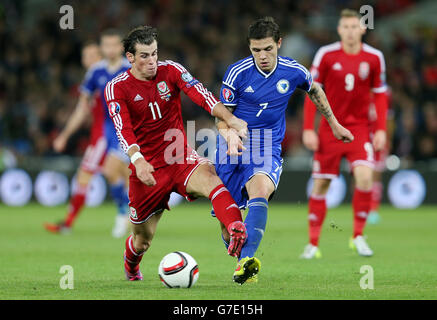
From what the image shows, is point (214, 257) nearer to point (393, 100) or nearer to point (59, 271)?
point (59, 271)

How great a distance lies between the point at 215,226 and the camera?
511 inches

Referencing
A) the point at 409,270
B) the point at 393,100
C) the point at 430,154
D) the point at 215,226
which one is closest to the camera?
the point at 409,270

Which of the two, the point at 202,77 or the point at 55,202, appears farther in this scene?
the point at 202,77

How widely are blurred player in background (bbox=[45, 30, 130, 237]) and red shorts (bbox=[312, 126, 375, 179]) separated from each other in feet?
10.3

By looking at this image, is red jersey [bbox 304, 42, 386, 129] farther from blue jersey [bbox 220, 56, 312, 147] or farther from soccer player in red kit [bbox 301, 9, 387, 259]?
blue jersey [bbox 220, 56, 312, 147]

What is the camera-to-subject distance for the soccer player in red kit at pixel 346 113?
902 centimetres

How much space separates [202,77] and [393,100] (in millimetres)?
4221

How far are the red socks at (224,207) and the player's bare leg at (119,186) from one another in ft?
16.7

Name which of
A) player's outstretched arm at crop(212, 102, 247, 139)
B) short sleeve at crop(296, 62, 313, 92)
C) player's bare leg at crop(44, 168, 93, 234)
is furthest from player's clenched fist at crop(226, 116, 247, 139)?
player's bare leg at crop(44, 168, 93, 234)

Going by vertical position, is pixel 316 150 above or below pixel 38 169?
below

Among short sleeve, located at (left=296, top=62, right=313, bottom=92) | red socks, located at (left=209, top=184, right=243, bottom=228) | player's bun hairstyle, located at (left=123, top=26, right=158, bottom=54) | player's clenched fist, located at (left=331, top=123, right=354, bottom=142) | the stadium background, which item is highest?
the stadium background

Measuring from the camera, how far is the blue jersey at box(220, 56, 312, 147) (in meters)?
6.91
